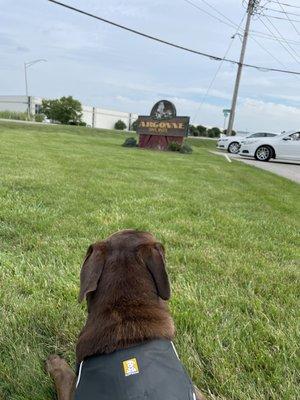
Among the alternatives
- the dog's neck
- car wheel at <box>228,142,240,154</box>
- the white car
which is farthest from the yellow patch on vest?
car wheel at <box>228,142,240,154</box>

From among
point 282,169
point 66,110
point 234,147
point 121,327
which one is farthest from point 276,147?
point 66,110

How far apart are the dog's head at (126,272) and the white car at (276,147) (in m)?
21.3

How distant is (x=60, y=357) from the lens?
9.29 ft

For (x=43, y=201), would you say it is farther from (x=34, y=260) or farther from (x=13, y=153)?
(x=13, y=153)

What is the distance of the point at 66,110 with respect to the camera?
6041 cm

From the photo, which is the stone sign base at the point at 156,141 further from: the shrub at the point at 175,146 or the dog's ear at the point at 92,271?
the dog's ear at the point at 92,271

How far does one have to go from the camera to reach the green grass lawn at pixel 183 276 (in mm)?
2797

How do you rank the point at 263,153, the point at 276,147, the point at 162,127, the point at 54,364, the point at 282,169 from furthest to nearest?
the point at 162,127
the point at 263,153
the point at 276,147
the point at 282,169
the point at 54,364

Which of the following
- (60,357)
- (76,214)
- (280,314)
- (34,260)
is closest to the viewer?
(60,357)

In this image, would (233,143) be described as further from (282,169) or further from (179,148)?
(282,169)

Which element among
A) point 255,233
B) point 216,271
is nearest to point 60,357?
point 216,271

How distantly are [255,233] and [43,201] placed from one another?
9.40 ft

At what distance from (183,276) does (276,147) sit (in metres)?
20.0

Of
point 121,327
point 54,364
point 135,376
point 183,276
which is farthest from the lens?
point 183,276
